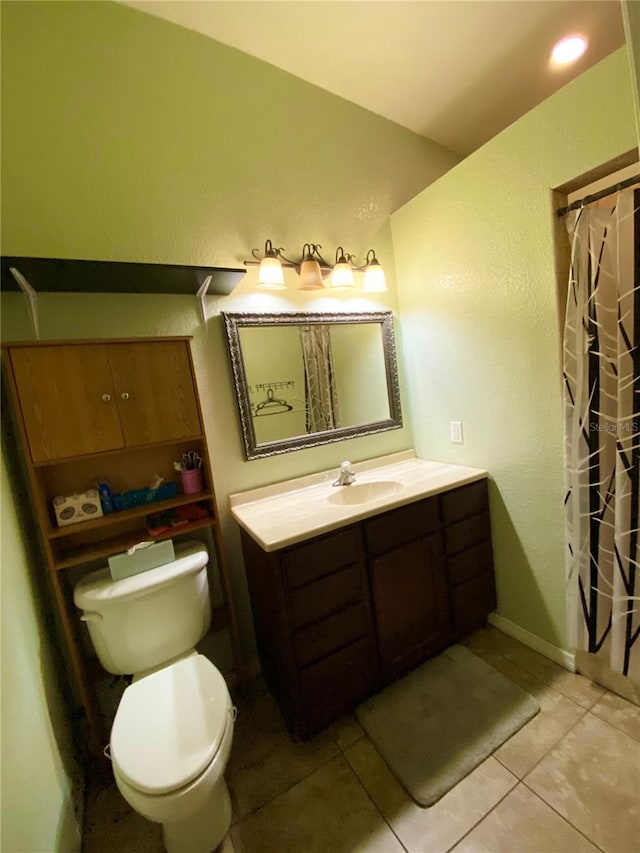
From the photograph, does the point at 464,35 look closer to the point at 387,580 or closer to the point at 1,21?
the point at 1,21

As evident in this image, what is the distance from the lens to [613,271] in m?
1.21

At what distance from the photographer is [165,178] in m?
1.48

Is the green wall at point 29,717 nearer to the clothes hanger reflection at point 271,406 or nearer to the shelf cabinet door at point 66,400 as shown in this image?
the shelf cabinet door at point 66,400

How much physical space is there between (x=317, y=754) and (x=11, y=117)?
8.70 ft

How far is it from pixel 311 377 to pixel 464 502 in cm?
100

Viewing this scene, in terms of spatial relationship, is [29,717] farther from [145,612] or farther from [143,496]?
[143,496]

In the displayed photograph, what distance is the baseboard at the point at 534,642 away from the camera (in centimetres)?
156

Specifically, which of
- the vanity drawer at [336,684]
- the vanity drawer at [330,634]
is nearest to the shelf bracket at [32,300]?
the vanity drawer at [330,634]

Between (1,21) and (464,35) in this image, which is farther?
(464,35)

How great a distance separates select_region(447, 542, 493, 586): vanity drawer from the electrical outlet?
1.80 ft

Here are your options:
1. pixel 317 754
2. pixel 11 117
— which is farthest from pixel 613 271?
pixel 11 117

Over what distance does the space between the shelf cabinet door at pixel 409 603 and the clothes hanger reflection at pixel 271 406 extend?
0.85m

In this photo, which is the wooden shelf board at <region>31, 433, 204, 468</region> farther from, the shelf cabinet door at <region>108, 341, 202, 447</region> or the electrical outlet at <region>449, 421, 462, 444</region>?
the electrical outlet at <region>449, 421, 462, 444</region>

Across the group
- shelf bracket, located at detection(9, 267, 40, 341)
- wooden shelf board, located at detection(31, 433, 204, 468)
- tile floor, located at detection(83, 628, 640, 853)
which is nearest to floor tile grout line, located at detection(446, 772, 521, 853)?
tile floor, located at detection(83, 628, 640, 853)
